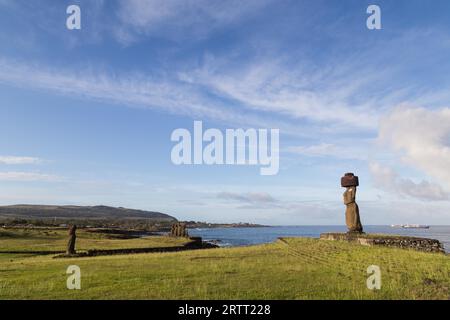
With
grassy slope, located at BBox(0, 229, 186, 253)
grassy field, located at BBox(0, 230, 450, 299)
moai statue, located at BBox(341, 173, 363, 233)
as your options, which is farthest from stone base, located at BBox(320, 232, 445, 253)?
grassy slope, located at BBox(0, 229, 186, 253)

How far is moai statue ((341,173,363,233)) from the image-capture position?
40438mm

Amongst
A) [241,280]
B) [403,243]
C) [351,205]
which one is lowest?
[403,243]

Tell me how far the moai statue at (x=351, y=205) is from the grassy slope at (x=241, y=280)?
16819 mm

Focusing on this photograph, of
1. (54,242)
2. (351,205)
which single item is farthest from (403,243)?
(54,242)

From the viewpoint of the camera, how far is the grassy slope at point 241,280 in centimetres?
1394

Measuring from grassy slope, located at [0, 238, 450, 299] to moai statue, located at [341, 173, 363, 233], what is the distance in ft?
55.2

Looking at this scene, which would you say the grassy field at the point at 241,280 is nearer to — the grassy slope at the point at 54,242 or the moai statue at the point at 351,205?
the moai statue at the point at 351,205

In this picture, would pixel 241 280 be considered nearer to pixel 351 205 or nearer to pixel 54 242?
pixel 351 205

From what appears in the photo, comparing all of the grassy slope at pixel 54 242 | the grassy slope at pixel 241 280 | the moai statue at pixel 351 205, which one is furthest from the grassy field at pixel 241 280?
the grassy slope at pixel 54 242

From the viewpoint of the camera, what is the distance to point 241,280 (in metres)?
16.8

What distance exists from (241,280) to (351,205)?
2682cm

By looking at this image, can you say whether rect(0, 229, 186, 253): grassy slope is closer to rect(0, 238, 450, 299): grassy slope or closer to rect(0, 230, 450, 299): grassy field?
rect(0, 238, 450, 299): grassy slope

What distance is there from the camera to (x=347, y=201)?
135 ft
